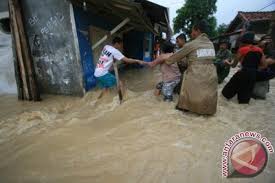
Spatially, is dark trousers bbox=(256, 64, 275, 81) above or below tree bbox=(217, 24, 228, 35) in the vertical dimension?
below

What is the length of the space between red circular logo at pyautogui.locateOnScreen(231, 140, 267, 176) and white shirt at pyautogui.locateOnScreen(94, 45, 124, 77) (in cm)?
309

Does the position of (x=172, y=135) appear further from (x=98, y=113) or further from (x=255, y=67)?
(x=255, y=67)

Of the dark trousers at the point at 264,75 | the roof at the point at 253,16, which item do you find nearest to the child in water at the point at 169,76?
the dark trousers at the point at 264,75

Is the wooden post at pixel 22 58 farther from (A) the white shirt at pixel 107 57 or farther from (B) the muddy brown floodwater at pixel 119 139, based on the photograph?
(A) the white shirt at pixel 107 57

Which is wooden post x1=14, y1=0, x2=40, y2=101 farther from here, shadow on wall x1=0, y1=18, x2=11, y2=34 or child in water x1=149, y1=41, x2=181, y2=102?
child in water x1=149, y1=41, x2=181, y2=102

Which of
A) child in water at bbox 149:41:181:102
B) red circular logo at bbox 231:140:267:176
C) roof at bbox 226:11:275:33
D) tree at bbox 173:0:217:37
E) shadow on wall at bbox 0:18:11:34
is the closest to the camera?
red circular logo at bbox 231:140:267:176

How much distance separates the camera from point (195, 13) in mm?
22375

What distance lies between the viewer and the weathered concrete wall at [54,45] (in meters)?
5.36

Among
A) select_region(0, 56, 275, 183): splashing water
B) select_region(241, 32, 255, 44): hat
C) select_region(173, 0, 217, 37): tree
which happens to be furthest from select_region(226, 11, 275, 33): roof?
select_region(0, 56, 275, 183): splashing water

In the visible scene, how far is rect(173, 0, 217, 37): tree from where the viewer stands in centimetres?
2206

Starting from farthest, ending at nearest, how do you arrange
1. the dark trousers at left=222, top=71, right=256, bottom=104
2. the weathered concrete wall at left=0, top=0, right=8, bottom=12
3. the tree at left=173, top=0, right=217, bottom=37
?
the tree at left=173, top=0, right=217, bottom=37 < the weathered concrete wall at left=0, top=0, right=8, bottom=12 < the dark trousers at left=222, top=71, right=256, bottom=104

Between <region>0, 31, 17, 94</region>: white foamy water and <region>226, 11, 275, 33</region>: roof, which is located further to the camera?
<region>226, 11, 275, 33</region>: roof

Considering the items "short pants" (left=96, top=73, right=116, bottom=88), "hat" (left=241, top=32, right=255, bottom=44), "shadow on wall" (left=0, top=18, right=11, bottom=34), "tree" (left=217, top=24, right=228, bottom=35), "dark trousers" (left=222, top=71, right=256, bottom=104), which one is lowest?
"dark trousers" (left=222, top=71, right=256, bottom=104)

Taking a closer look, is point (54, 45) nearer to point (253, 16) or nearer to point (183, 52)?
point (183, 52)
